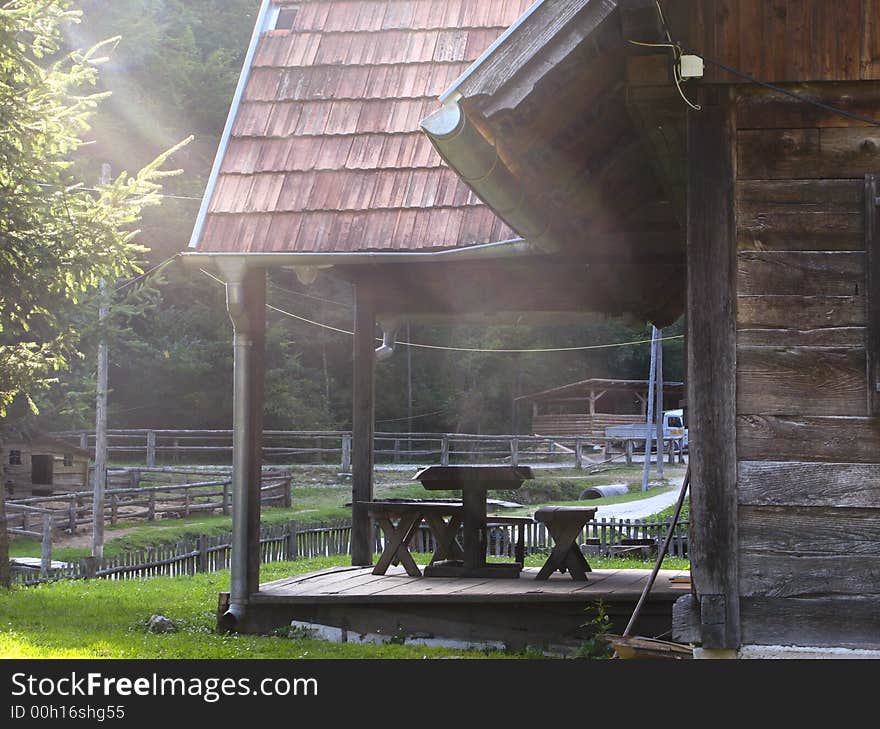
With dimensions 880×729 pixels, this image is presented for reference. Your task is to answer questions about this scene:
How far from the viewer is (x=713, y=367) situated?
562 cm

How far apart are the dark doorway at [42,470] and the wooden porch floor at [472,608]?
24.0m

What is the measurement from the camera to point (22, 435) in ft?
95.1

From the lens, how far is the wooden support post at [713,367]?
18.2 feet

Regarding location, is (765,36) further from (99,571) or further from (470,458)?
(470,458)

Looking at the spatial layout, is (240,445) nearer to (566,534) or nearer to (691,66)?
(566,534)

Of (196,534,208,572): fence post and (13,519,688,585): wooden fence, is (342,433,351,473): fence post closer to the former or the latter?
(13,519,688,585): wooden fence

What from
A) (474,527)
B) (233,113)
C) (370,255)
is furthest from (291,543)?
(370,255)

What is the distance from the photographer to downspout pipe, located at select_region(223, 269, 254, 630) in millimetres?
8656

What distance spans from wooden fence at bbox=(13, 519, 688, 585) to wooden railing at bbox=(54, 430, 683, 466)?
17.3 meters

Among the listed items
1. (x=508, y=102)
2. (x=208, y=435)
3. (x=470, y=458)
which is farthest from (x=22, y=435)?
(x=508, y=102)

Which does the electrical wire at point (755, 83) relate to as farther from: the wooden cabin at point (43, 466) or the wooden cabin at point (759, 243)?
the wooden cabin at point (43, 466)

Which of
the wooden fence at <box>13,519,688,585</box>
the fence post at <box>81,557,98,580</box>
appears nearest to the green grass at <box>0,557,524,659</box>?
the fence post at <box>81,557,98,580</box>

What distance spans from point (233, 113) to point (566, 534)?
183 inches

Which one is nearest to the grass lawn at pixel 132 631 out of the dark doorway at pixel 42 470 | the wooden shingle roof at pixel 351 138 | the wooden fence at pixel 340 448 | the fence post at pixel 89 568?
the fence post at pixel 89 568
